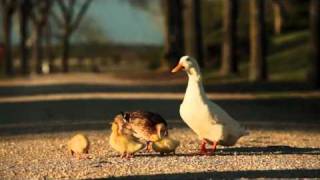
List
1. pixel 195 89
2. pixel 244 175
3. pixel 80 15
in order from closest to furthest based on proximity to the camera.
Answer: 1. pixel 244 175
2. pixel 195 89
3. pixel 80 15

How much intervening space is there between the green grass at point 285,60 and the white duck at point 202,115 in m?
24.5

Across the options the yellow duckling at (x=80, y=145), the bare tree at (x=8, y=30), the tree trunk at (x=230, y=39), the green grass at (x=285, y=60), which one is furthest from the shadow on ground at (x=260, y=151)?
the bare tree at (x=8, y=30)

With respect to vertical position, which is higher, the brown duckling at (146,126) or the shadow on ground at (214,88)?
the brown duckling at (146,126)

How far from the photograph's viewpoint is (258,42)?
122 feet

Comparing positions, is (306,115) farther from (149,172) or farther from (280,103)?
(149,172)

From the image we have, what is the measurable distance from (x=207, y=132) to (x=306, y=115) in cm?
1122

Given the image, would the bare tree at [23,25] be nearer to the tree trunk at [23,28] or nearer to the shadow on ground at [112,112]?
the tree trunk at [23,28]

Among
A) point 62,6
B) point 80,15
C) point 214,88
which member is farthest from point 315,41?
point 62,6

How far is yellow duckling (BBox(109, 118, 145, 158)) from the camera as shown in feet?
39.3

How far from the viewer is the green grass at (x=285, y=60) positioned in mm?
41094

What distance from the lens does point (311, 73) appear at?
31.5m

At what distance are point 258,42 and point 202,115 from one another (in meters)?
25.4

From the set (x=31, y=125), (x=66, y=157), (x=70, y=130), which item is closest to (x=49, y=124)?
(x=31, y=125)

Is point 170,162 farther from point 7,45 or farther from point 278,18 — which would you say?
point 278,18
